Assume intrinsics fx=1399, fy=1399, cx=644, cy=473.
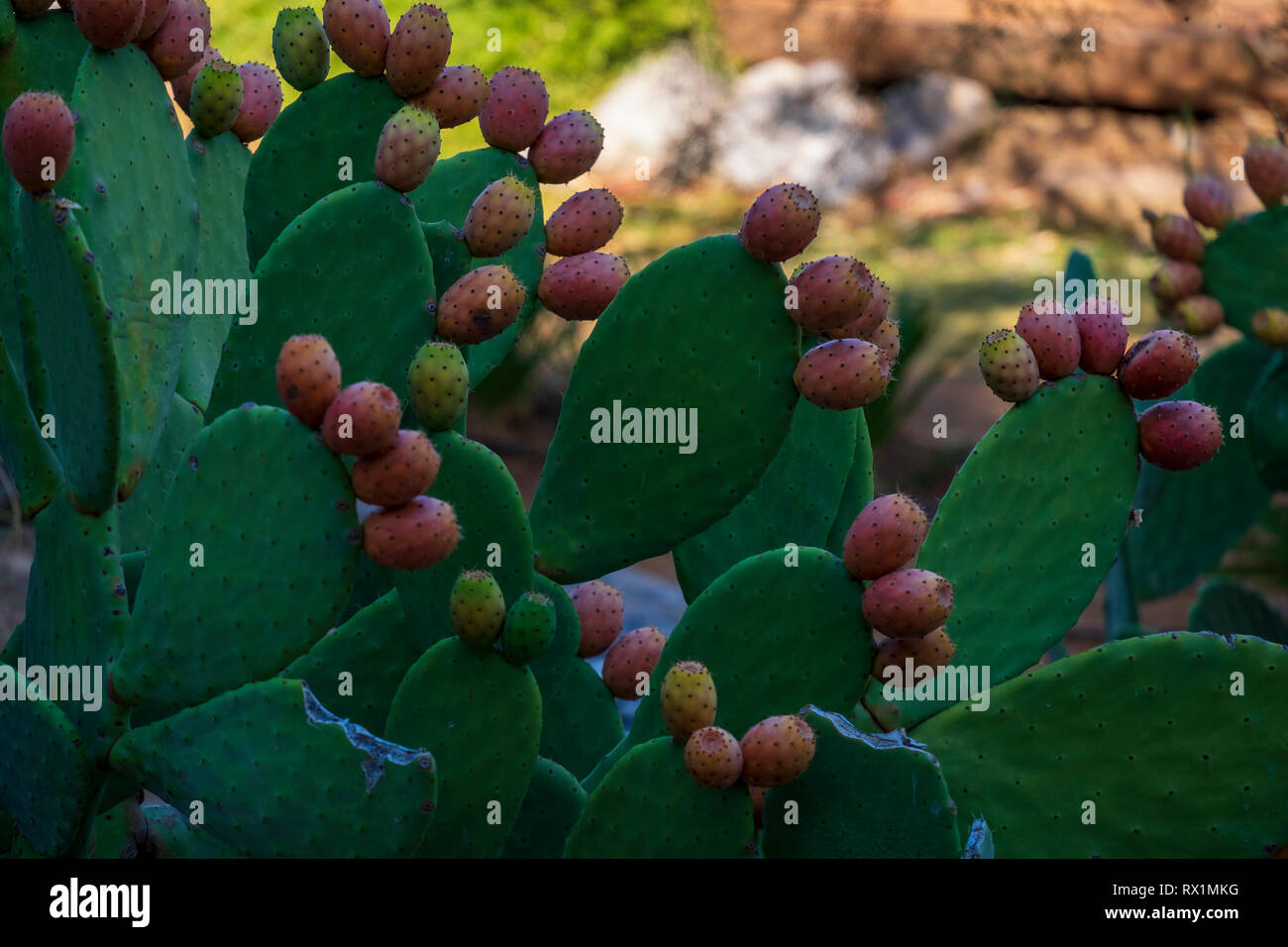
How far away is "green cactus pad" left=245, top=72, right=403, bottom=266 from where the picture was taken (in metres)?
1.39

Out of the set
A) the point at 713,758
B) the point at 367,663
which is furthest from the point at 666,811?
the point at 367,663

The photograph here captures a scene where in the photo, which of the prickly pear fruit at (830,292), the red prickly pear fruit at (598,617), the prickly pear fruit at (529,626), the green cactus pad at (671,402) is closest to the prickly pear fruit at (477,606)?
the prickly pear fruit at (529,626)

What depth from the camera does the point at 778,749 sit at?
1.03 m

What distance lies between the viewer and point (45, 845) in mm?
1213

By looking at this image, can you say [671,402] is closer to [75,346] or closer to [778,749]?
[778,749]

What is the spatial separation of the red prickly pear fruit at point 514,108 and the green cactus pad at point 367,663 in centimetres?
49

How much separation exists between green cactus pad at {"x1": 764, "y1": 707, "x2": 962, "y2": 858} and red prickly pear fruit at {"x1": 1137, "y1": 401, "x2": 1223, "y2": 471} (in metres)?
0.38

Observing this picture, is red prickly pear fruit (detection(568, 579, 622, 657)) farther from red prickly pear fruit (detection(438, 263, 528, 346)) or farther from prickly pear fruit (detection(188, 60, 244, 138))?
prickly pear fruit (detection(188, 60, 244, 138))

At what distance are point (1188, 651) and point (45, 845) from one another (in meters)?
1.01

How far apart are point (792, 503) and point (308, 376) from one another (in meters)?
0.63

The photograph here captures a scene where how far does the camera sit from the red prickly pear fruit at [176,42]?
1.36 meters

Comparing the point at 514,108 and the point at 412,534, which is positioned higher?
the point at 514,108

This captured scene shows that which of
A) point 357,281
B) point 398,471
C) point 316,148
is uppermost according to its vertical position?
point 316,148
